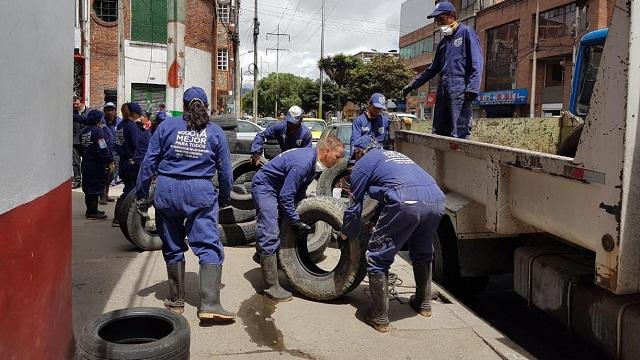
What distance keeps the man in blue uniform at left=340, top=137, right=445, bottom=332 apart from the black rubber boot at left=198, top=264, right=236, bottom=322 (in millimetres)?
1098

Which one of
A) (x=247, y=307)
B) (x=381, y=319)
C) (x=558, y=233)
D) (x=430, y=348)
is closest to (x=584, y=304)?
Answer: (x=558, y=233)

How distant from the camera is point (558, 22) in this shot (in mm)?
32938

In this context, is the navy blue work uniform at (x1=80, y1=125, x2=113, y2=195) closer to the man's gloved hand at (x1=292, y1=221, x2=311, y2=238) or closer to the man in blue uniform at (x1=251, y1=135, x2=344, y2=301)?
the man in blue uniform at (x1=251, y1=135, x2=344, y2=301)

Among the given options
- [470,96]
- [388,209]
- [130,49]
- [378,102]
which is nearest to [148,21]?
[130,49]

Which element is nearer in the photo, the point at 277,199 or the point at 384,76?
the point at 277,199

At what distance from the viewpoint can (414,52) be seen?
5831cm

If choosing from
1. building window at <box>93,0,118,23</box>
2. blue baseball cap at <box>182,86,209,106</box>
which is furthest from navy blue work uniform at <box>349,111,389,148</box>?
building window at <box>93,0,118,23</box>

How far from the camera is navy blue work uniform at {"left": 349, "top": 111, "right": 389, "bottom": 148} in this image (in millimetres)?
8320

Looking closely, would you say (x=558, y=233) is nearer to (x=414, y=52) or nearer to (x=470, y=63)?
(x=470, y=63)

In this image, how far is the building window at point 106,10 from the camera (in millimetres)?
30781

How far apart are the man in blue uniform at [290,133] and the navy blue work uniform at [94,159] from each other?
2668mm

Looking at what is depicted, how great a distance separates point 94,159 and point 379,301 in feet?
19.7

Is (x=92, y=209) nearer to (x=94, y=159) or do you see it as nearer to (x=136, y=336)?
(x=94, y=159)

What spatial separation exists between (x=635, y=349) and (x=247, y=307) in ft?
9.84
